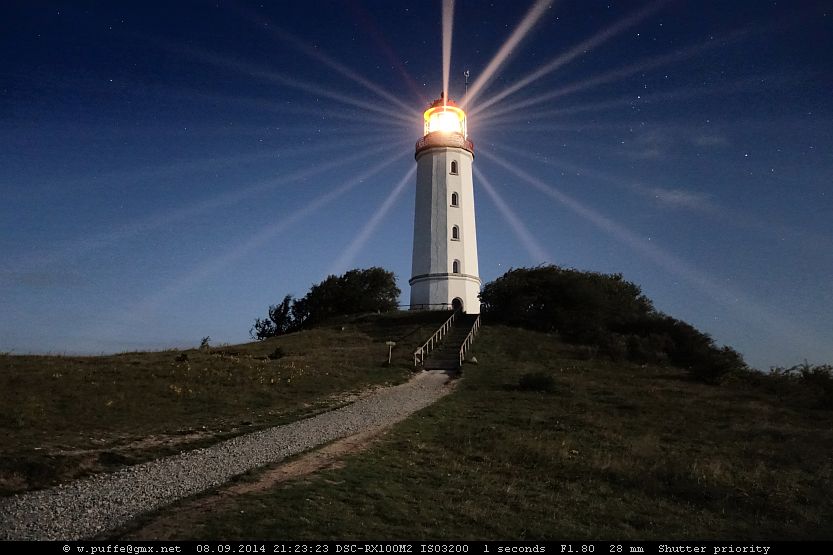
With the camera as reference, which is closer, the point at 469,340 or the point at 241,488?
the point at 241,488

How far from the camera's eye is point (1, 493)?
8.90 meters

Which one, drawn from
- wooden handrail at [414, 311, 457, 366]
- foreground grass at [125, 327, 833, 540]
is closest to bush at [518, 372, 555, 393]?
foreground grass at [125, 327, 833, 540]

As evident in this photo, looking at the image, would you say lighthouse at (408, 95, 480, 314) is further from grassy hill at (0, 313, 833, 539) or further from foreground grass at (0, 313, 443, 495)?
grassy hill at (0, 313, 833, 539)

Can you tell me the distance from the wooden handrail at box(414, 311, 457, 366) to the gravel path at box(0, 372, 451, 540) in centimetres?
1133

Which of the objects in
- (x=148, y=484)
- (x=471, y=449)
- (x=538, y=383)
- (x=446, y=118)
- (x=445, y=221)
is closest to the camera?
(x=148, y=484)

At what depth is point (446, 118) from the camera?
155 ft

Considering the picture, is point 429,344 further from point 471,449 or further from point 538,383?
point 471,449

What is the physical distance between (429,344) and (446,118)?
23204 millimetres

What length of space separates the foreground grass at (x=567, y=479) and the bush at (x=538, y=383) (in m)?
1.58

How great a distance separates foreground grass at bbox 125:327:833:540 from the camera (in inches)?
320

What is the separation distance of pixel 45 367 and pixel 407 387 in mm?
13725

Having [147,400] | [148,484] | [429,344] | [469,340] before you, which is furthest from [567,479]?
[469,340]

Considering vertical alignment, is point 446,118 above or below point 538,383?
above

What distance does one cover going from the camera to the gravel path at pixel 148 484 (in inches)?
301
